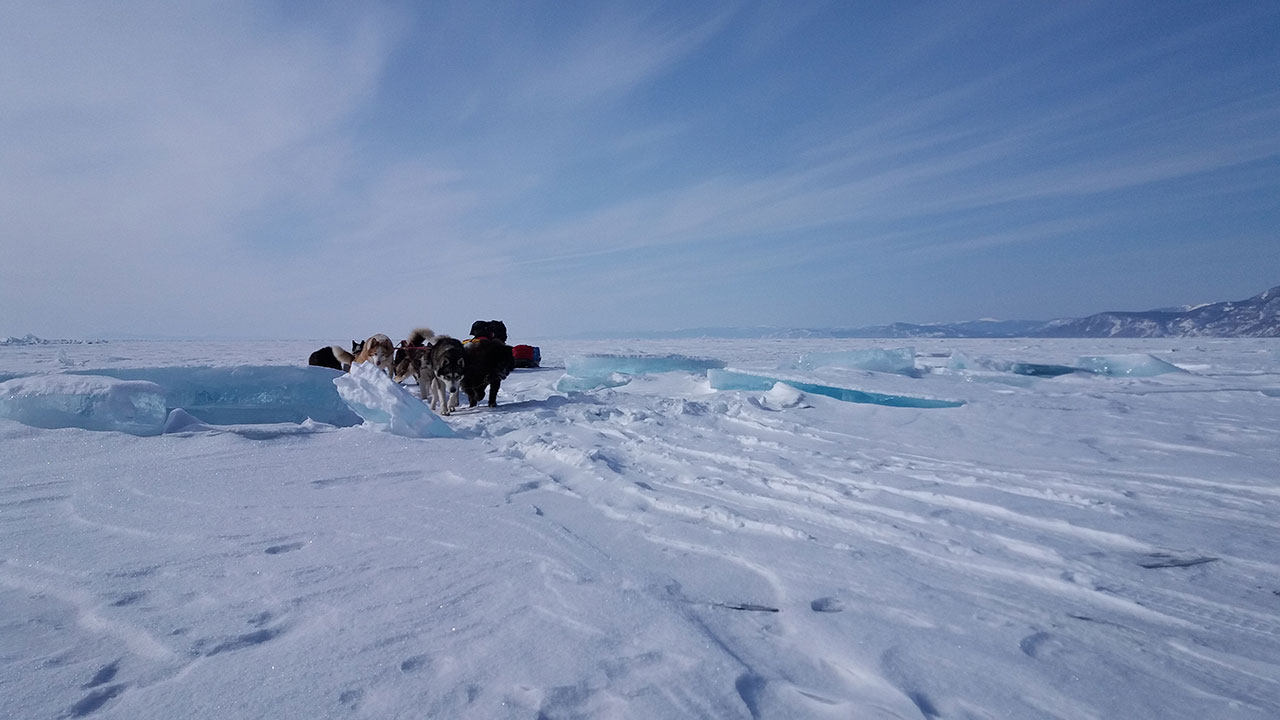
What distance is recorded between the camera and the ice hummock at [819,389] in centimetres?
740

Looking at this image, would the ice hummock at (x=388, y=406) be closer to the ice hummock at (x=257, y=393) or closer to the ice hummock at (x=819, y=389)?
the ice hummock at (x=257, y=393)

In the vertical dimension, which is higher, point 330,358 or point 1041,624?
point 330,358

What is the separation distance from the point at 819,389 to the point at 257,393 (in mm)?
7212

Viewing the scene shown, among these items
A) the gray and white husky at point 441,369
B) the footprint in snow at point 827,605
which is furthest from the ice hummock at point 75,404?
the footprint in snow at point 827,605

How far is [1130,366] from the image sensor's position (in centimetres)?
1205

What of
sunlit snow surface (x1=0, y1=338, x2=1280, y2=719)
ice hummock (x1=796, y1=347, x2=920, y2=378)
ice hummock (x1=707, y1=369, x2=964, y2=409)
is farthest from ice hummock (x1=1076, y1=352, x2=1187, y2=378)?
sunlit snow surface (x1=0, y1=338, x2=1280, y2=719)

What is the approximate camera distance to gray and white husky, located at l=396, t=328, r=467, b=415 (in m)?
6.47

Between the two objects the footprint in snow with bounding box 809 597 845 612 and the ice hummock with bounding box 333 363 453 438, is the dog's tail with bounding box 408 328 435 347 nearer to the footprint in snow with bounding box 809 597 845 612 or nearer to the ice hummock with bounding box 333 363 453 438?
the ice hummock with bounding box 333 363 453 438

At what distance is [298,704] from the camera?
1.32 m

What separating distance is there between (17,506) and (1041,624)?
4342 mm

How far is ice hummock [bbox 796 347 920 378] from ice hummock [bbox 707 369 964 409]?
8.63 feet

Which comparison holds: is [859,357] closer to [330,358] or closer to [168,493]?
[330,358]

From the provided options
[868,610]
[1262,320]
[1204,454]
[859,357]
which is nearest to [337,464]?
[868,610]

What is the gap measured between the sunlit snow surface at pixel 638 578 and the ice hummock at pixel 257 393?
6.61 feet
